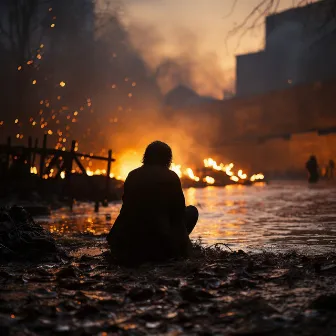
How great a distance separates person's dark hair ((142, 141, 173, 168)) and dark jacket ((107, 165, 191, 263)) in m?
0.07

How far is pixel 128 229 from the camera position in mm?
6297

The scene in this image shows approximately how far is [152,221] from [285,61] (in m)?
56.0

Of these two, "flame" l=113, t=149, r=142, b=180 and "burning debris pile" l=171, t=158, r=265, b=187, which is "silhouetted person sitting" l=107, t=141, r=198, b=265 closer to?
"burning debris pile" l=171, t=158, r=265, b=187

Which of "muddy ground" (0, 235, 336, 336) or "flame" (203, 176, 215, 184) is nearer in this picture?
"muddy ground" (0, 235, 336, 336)

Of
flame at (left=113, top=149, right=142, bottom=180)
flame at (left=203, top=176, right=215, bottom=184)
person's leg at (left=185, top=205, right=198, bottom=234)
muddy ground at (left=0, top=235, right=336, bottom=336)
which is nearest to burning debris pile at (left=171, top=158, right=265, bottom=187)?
flame at (left=203, top=176, right=215, bottom=184)

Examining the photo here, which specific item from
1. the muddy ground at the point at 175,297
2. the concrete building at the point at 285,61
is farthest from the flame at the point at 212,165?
the muddy ground at the point at 175,297

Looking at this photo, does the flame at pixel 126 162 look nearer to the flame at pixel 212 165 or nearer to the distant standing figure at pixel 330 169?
the flame at pixel 212 165

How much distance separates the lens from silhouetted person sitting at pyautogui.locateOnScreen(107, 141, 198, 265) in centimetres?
619

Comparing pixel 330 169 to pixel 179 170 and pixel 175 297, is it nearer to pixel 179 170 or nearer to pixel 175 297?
pixel 179 170

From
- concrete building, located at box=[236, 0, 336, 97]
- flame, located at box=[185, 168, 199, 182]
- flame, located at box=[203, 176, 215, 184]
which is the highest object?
concrete building, located at box=[236, 0, 336, 97]

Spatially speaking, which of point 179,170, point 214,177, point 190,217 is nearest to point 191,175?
point 179,170

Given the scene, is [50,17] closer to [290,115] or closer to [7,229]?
[290,115]

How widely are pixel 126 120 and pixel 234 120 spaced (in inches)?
389

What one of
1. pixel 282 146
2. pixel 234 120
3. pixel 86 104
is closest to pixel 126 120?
pixel 86 104
